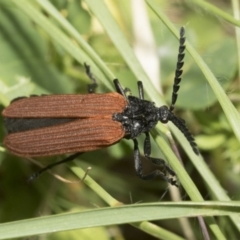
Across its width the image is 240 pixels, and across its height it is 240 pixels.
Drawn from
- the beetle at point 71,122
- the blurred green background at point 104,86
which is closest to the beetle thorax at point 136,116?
the beetle at point 71,122

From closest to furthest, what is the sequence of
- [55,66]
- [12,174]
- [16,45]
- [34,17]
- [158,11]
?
1. [158,11]
2. [34,17]
3. [16,45]
4. [55,66]
5. [12,174]

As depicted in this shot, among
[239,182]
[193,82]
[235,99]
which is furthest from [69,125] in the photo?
[239,182]

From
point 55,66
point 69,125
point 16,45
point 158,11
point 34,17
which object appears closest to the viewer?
point 158,11

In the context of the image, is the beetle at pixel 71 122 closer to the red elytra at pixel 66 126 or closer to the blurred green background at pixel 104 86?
the red elytra at pixel 66 126

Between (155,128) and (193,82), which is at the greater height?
(193,82)

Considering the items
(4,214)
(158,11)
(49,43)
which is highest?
(49,43)

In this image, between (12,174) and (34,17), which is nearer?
(34,17)

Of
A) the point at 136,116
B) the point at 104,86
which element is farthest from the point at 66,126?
the point at 104,86

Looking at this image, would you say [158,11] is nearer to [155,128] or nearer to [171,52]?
[155,128]
